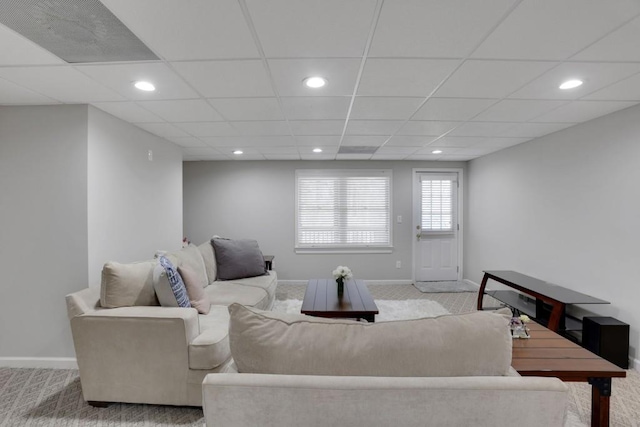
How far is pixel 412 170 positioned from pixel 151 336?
488cm

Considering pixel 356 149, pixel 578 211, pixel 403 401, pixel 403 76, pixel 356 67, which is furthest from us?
pixel 356 149

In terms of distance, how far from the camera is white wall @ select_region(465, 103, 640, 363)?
2.70 m

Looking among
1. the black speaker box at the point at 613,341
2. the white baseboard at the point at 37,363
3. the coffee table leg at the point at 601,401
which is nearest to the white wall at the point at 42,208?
the white baseboard at the point at 37,363

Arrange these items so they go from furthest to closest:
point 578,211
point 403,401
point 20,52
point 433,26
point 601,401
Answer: point 578,211 → point 20,52 → point 601,401 → point 433,26 → point 403,401

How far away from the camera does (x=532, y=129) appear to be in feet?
11.2

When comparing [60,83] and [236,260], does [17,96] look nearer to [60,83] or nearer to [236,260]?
[60,83]

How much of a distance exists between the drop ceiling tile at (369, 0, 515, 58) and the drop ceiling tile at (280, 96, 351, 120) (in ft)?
2.56

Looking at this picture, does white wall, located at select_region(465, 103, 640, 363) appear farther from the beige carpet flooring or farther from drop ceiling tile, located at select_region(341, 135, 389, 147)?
drop ceiling tile, located at select_region(341, 135, 389, 147)

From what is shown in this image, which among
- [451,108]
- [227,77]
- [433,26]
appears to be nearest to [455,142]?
[451,108]

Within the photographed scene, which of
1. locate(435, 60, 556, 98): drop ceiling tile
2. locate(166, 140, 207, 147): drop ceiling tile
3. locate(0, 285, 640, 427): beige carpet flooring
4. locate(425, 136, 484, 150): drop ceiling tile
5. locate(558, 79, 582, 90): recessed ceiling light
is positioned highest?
locate(425, 136, 484, 150): drop ceiling tile

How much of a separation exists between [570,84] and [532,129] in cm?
139

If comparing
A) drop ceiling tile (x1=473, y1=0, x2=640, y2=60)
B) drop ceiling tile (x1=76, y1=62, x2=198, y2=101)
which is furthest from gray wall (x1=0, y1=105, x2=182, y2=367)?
drop ceiling tile (x1=473, y1=0, x2=640, y2=60)

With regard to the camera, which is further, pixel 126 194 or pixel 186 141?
pixel 186 141

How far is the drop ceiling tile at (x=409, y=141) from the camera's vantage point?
379 cm
